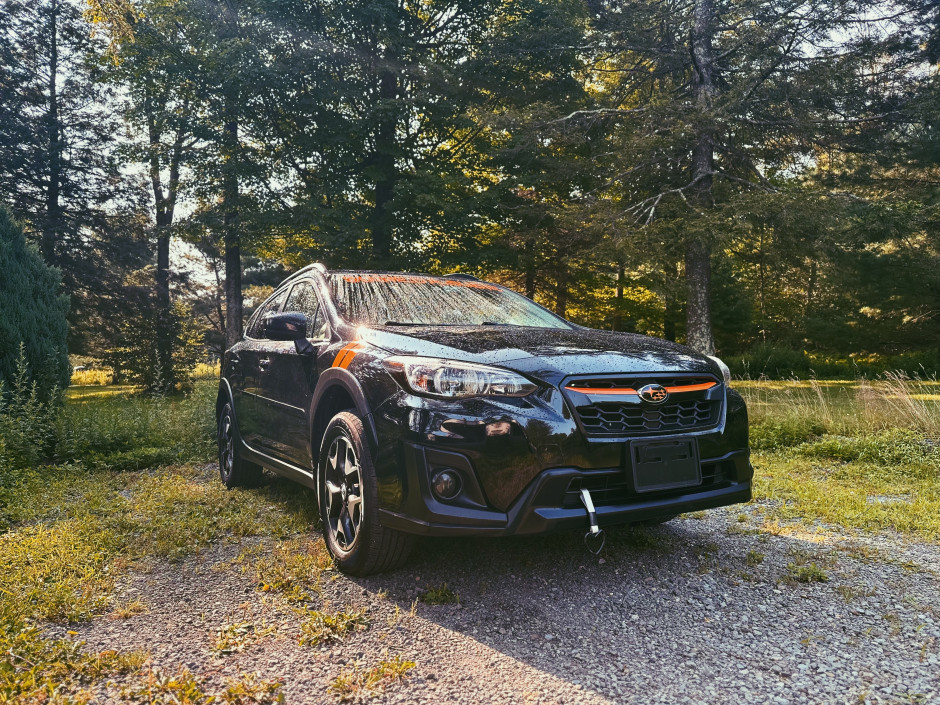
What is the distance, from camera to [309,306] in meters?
4.45

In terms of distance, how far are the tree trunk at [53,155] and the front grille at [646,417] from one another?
2082cm

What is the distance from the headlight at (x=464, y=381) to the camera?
291 cm

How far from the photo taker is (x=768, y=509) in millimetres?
4934

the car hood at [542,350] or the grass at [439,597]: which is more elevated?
the car hood at [542,350]

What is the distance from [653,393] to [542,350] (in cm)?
57

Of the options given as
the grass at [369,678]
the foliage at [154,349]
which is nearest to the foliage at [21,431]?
the grass at [369,678]

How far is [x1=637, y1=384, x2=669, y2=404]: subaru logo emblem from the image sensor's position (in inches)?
→ 121

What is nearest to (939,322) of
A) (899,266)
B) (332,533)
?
(899,266)

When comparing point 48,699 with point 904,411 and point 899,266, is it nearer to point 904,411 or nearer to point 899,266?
point 904,411

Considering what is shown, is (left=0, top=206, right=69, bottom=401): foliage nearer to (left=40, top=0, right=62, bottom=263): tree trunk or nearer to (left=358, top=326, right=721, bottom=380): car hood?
(left=358, top=326, right=721, bottom=380): car hood


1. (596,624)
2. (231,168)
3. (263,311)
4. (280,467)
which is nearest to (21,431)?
(263,311)

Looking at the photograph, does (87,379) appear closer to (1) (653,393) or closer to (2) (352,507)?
(2) (352,507)

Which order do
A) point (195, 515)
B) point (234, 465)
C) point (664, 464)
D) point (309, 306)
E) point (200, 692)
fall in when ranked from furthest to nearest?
point (234, 465) → point (195, 515) → point (309, 306) → point (664, 464) → point (200, 692)

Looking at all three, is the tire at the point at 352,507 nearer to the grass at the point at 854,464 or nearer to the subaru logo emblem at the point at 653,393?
the subaru logo emblem at the point at 653,393
